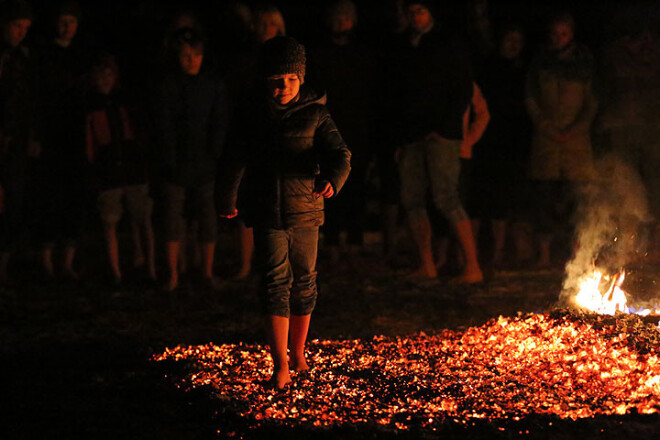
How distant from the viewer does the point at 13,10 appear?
9289mm

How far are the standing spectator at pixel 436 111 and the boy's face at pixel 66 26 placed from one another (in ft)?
11.2

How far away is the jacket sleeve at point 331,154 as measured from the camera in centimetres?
571

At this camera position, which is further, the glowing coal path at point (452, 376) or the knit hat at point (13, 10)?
the knit hat at point (13, 10)

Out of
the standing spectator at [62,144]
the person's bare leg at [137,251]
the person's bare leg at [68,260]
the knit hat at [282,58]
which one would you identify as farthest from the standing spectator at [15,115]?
the knit hat at [282,58]

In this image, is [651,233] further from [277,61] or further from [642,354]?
[277,61]

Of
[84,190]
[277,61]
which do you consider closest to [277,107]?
[277,61]

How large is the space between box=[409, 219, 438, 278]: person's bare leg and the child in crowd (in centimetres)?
272

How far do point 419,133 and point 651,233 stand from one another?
252cm

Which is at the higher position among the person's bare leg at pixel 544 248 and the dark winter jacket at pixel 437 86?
the dark winter jacket at pixel 437 86

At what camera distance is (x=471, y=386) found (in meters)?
5.81

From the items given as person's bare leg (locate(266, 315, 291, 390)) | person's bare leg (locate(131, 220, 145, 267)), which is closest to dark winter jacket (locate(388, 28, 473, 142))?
person's bare leg (locate(131, 220, 145, 267))

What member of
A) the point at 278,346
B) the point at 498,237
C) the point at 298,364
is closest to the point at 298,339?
the point at 298,364

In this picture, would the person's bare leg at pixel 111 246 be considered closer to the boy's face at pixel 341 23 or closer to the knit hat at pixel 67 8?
the knit hat at pixel 67 8

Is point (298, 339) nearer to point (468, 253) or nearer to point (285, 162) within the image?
point (285, 162)
